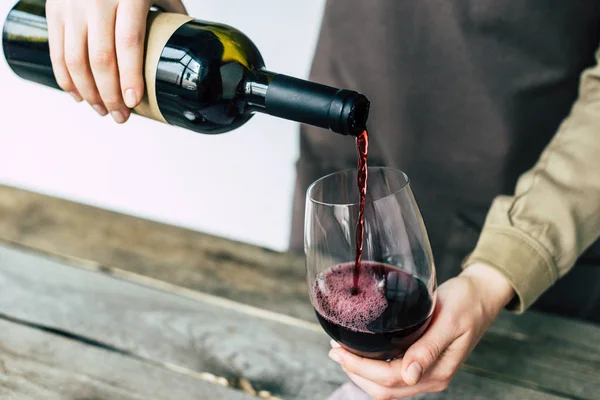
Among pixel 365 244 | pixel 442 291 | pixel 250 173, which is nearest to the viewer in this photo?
pixel 365 244

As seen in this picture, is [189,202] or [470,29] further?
[189,202]

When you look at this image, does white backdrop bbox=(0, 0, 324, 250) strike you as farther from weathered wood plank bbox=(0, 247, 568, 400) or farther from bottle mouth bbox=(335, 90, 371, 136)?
bottle mouth bbox=(335, 90, 371, 136)

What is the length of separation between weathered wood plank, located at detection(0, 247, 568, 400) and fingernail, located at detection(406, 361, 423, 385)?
0.16 m

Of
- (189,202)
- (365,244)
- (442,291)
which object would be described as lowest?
(189,202)

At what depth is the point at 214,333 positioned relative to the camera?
38.9 inches

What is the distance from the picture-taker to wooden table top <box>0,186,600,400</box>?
0.88 meters

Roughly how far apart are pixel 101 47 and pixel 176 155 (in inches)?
45.9

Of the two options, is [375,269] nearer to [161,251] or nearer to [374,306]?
[374,306]

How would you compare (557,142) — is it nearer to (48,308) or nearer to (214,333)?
(214,333)

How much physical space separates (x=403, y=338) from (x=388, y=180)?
0.64 ft

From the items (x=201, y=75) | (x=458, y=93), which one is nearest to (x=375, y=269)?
(x=201, y=75)

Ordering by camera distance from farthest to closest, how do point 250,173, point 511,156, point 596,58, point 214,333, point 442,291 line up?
point 250,173, point 511,156, point 596,58, point 214,333, point 442,291

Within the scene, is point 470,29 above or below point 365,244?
above

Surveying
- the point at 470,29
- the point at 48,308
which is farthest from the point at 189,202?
the point at 470,29
